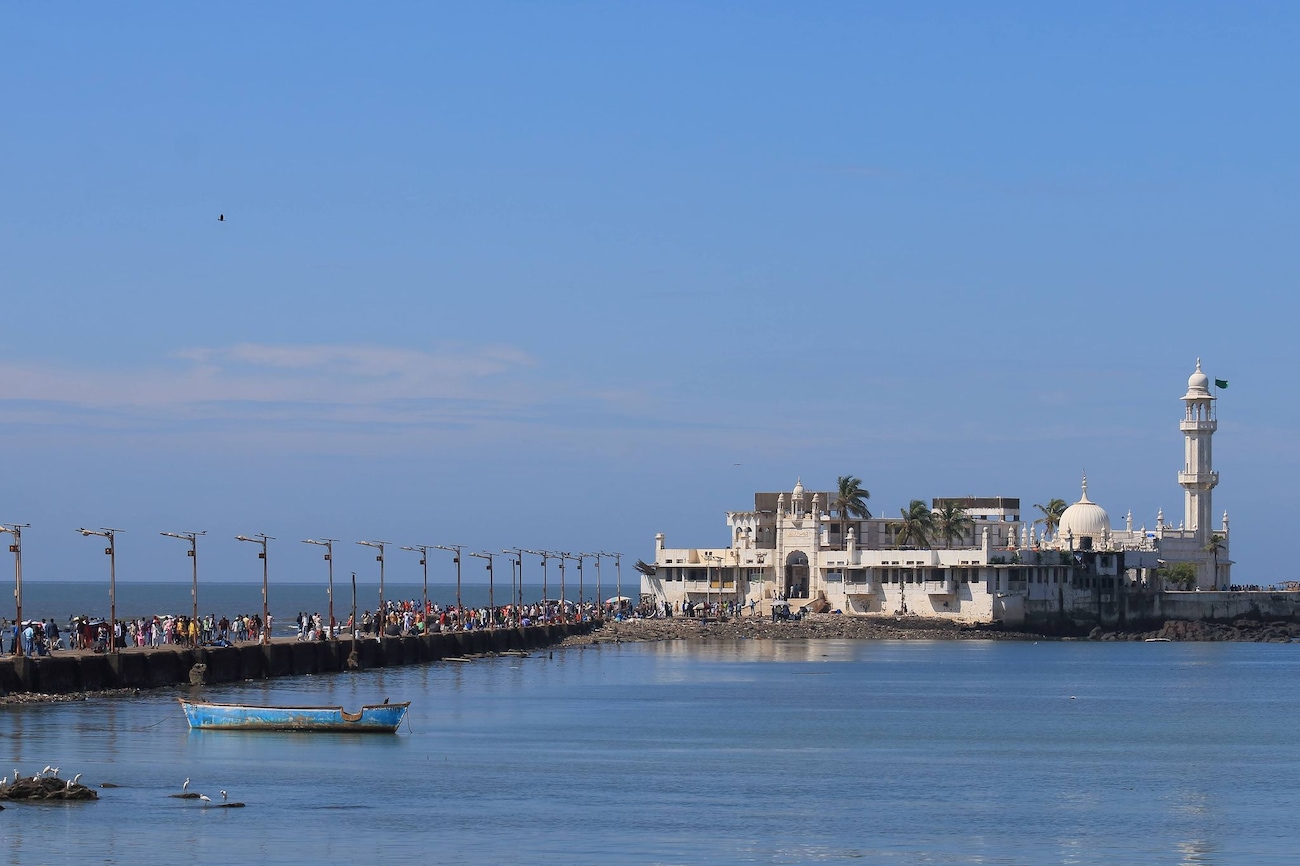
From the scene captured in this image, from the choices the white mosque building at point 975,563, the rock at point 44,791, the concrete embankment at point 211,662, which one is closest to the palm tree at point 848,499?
the white mosque building at point 975,563

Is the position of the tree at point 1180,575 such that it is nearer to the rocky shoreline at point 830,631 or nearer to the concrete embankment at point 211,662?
the rocky shoreline at point 830,631

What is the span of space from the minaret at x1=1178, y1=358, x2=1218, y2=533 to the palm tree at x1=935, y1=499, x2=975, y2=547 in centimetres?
1576

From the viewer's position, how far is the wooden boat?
47.8 m

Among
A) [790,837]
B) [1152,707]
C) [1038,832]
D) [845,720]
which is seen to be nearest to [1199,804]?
[1038,832]

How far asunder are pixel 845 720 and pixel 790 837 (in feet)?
80.5

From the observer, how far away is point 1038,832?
34.6 m

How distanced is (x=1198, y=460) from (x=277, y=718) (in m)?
91.8

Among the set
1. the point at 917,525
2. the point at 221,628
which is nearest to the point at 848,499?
the point at 917,525

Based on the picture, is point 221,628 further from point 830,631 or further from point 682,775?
point 830,631

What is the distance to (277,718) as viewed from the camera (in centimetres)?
4794

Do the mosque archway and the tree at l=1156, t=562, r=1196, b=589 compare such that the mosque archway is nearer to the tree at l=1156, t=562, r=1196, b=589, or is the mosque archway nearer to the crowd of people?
the crowd of people

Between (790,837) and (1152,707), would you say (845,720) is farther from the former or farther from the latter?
(790,837)

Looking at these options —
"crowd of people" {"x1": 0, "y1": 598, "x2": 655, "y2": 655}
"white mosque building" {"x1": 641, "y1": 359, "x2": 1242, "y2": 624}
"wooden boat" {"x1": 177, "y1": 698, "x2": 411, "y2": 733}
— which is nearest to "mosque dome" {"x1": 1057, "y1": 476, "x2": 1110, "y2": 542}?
"white mosque building" {"x1": 641, "y1": 359, "x2": 1242, "y2": 624}

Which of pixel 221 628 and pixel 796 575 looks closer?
pixel 221 628
